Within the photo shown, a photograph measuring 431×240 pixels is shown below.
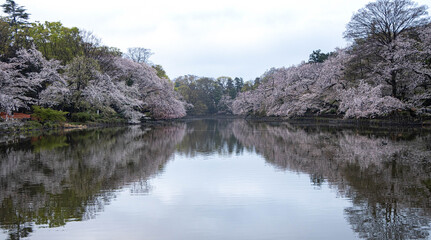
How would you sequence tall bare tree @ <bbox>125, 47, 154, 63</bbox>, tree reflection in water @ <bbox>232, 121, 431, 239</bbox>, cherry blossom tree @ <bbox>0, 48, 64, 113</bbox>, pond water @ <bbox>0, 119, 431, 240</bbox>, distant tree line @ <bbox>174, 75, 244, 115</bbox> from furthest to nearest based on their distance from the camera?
distant tree line @ <bbox>174, 75, 244, 115</bbox>, tall bare tree @ <bbox>125, 47, 154, 63</bbox>, cherry blossom tree @ <bbox>0, 48, 64, 113</bbox>, tree reflection in water @ <bbox>232, 121, 431, 239</bbox>, pond water @ <bbox>0, 119, 431, 240</bbox>

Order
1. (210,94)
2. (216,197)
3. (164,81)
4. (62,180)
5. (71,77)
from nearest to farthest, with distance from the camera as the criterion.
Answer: (216,197) < (62,180) < (71,77) < (164,81) < (210,94)

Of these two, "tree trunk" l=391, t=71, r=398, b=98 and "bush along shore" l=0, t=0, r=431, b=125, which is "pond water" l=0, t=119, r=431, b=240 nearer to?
"bush along shore" l=0, t=0, r=431, b=125

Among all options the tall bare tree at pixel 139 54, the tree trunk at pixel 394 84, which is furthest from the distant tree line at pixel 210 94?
the tree trunk at pixel 394 84

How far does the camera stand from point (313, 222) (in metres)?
7.35

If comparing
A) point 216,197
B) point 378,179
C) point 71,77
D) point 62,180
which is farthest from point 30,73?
point 378,179

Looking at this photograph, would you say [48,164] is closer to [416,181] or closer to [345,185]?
[345,185]

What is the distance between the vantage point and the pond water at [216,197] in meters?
6.88

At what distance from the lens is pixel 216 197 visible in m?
9.53

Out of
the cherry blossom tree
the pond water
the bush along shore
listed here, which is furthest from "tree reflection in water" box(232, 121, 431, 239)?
the cherry blossom tree

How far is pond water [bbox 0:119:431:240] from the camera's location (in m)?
6.88

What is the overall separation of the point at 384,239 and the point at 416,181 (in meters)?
5.30

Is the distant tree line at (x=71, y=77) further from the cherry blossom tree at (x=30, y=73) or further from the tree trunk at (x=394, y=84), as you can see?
the tree trunk at (x=394, y=84)

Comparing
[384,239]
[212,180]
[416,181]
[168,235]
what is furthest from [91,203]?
[416,181]

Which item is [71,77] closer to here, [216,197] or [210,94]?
[216,197]
